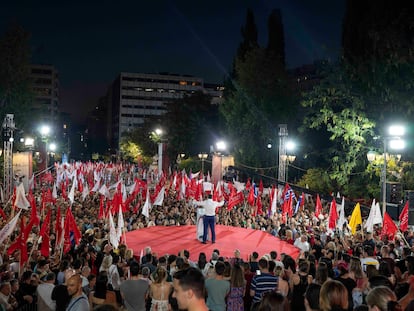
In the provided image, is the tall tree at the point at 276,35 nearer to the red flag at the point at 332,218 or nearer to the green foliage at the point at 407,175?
the green foliage at the point at 407,175

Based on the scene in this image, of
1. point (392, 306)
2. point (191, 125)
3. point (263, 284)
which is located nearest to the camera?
point (392, 306)

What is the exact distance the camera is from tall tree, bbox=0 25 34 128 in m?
39.5

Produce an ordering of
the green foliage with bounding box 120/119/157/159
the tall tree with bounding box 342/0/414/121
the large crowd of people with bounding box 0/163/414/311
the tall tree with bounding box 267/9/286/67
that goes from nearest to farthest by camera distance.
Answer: the large crowd of people with bounding box 0/163/414/311 → the tall tree with bounding box 342/0/414/121 → the tall tree with bounding box 267/9/286/67 → the green foliage with bounding box 120/119/157/159

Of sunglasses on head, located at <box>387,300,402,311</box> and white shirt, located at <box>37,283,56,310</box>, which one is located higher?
sunglasses on head, located at <box>387,300,402,311</box>

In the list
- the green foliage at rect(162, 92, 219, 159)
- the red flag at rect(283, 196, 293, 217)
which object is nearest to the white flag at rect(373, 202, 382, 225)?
the red flag at rect(283, 196, 293, 217)

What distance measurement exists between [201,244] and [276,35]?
35539 millimetres

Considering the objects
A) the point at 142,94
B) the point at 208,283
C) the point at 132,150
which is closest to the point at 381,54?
the point at 208,283

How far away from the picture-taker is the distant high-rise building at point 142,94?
416ft

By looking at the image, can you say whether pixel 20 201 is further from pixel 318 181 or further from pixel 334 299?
pixel 318 181

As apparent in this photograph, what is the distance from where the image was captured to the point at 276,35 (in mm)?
46781

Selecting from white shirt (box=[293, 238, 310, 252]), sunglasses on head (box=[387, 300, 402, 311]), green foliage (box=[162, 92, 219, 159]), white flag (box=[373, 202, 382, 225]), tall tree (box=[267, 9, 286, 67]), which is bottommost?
white shirt (box=[293, 238, 310, 252])

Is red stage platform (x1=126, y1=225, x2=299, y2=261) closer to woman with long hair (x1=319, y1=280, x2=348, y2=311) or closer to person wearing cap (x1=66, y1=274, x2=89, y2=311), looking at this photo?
person wearing cap (x1=66, y1=274, x2=89, y2=311)

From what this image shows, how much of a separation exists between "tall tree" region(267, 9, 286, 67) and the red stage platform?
1231 inches

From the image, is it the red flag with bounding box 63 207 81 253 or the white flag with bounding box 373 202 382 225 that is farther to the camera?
the white flag with bounding box 373 202 382 225
